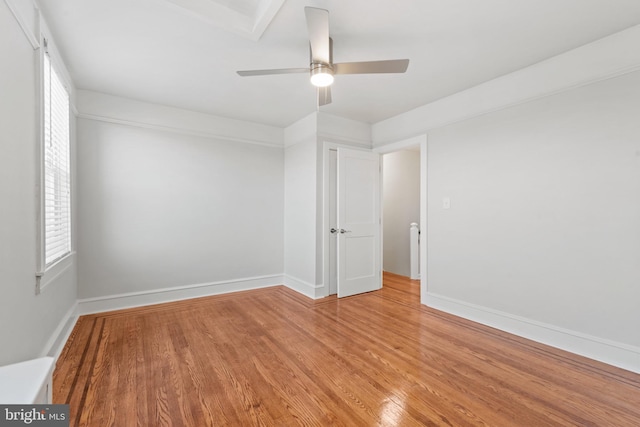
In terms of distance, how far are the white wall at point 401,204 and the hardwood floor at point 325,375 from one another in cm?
233

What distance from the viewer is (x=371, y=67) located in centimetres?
207

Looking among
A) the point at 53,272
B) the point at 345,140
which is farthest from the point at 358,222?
the point at 53,272

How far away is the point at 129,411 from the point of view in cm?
171

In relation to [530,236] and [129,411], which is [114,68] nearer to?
[129,411]

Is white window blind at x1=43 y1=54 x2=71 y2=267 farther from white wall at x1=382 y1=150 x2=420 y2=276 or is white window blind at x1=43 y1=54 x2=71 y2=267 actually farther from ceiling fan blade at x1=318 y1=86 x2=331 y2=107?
white wall at x1=382 y1=150 x2=420 y2=276

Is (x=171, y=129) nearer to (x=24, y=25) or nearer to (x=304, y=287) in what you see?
(x=24, y=25)

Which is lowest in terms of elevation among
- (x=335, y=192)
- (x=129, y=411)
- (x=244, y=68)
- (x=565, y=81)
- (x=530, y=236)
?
(x=129, y=411)

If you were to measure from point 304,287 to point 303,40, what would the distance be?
3.09 meters

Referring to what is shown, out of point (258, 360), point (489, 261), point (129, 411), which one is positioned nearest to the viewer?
point (129, 411)

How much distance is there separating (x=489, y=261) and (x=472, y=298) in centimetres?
47

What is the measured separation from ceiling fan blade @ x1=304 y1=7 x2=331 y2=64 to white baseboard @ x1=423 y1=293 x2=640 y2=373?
9.51ft

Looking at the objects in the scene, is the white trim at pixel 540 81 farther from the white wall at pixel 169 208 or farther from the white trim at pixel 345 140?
the white wall at pixel 169 208

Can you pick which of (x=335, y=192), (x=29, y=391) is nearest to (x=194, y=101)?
(x=335, y=192)

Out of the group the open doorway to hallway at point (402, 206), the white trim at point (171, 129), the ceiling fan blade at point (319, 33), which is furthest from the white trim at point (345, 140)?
the ceiling fan blade at point (319, 33)
